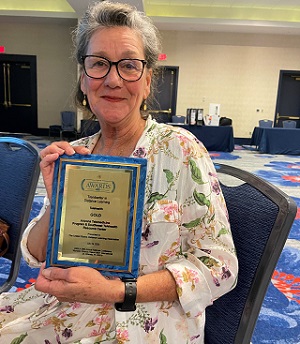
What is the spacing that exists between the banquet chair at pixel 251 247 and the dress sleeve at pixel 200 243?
0.05 metres

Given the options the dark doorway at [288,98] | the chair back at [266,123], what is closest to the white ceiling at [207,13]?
the dark doorway at [288,98]

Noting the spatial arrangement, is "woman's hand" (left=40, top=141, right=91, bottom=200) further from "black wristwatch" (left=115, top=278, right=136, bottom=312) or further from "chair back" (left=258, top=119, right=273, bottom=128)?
"chair back" (left=258, top=119, right=273, bottom=128)

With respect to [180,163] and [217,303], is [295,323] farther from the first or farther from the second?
[180,163]

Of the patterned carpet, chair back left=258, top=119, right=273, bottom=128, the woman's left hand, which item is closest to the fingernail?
the woman's left hand

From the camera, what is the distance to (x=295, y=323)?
2139 mm

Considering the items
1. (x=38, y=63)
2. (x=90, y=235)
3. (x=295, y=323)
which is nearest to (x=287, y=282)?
(x=295, y=323)

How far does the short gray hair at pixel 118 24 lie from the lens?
102cm

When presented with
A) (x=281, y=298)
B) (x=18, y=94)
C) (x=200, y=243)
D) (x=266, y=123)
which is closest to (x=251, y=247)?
(x=200, y=243)

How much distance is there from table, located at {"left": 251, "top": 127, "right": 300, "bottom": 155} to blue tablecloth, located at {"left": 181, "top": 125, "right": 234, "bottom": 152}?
35.8 inches

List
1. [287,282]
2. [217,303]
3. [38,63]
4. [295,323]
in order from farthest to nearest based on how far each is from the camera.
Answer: [38,63] < [287,282] < [295,323] < [217,303]

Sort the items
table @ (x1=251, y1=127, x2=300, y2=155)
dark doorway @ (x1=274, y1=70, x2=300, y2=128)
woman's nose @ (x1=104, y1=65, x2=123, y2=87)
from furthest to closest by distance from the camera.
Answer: dark doorway @ (x1=274, y1=70, x2=300, y2=128), table @ (x1=251, y1=127, x2=300, y2=155), woman's nose @ (x1=104, y1=65, x2=123, y2=87)

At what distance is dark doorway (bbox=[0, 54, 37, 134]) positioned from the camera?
10836 millimetres

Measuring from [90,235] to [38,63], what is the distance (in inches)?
437

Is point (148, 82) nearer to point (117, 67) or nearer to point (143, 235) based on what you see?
point (117, 67)
